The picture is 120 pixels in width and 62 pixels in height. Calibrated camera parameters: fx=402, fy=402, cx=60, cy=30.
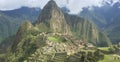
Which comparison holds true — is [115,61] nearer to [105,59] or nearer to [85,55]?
[105,59]

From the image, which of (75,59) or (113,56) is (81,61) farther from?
(113,56)

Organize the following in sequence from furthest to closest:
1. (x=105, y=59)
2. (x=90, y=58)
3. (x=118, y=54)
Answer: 1. (x=118, y=54)
2. (x=105, y=59)
3. (x=90, y=58)

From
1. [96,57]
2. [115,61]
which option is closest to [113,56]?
[115,61]

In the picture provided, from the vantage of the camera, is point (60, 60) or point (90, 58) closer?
point (90, 58)

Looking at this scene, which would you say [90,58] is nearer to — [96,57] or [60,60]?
[96,57]

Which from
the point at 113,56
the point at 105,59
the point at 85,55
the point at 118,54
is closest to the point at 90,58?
the point at 85,55

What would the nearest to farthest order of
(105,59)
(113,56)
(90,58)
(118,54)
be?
(90,58) → (105,59) → (113,56) → (118,54)

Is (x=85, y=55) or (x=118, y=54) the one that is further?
(x=118, y=54)

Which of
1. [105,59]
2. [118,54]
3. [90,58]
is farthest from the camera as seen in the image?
[118,54]
